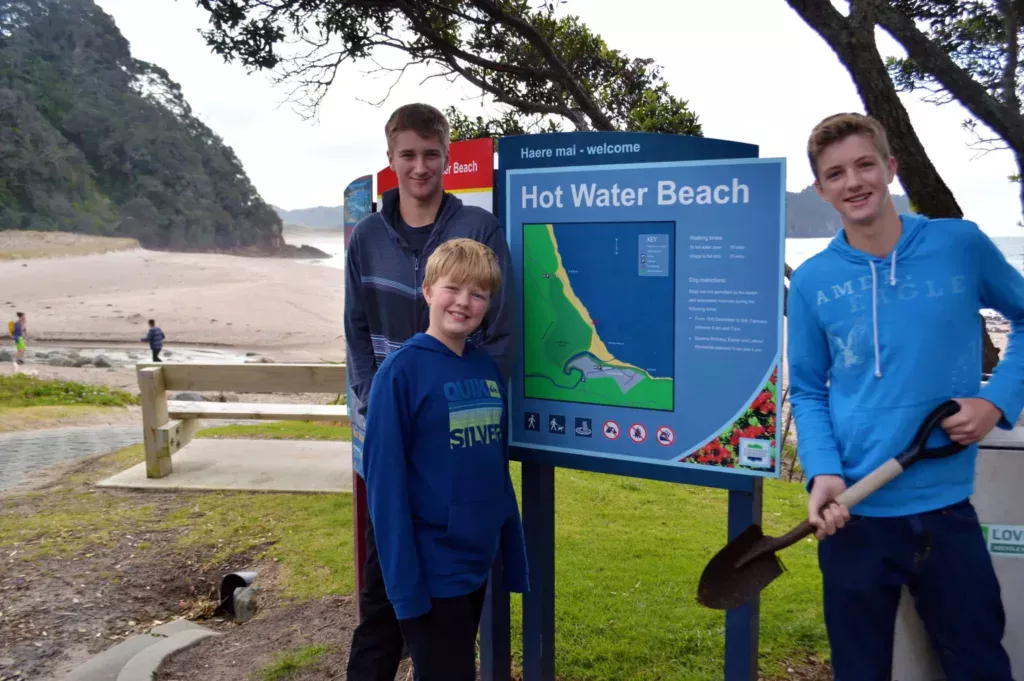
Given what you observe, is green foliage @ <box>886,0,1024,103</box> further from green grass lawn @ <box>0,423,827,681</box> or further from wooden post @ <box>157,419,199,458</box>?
wooden post @ <box>157,419,199,458</box>

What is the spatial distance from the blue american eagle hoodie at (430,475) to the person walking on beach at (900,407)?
2.94ft

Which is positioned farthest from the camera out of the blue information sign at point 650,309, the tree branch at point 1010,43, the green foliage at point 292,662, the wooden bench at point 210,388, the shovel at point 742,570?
the wooden bench at point 210,388

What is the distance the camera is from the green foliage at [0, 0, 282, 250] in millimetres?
68312

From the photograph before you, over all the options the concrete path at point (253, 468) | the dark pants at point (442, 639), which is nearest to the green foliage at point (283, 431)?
the concrete path at point (253, 468)

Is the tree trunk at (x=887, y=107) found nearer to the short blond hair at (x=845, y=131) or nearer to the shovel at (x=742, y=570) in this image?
the short blond hair at (x=845, y=131)

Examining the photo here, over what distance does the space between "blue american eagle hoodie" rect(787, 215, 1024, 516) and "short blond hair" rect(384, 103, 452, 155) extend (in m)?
1.31

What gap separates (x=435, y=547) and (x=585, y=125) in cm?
529

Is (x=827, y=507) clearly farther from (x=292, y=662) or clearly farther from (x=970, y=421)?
(x=292, y=662)

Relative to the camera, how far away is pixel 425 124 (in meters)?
2.61

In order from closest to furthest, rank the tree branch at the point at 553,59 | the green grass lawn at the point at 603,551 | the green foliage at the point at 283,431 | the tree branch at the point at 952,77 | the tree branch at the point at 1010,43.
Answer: the green grass lawn at the point at 603,551, the tree branch at the point at 952,77, the tree branch at the point at 1010,43, the tree branch at the point at 553,59, the green foliage at the point at 283,431

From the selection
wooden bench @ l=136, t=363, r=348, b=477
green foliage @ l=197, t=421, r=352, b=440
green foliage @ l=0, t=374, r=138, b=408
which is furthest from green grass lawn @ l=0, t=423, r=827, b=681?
green foliage @ l=0, t=374, r=138, b=408

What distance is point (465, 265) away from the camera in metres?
2.28

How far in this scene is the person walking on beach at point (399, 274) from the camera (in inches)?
103

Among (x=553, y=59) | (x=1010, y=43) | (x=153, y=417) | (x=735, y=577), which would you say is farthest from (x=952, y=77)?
(x=153, y=417)
